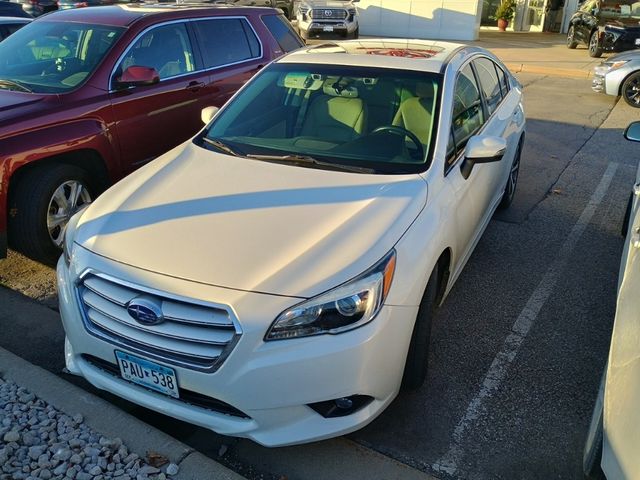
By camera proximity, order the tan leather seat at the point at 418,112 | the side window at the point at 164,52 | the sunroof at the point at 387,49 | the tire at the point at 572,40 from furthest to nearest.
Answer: the tire at the point at 572,40 < the side window at the point at 164,52 < the sunroof at the point at 387,49 < the tan leather seat at the point at 418,112

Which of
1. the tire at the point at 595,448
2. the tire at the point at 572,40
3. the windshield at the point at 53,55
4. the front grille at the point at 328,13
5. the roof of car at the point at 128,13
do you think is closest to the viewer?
the tire at the point at 595,448

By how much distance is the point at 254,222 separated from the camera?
9.04 feet

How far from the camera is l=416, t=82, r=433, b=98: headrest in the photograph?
3547 mm

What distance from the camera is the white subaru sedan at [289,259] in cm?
232

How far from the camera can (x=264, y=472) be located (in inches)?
103

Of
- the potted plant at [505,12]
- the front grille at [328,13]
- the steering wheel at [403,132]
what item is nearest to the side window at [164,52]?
the steering wheel at [403,132]

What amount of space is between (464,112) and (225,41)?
297 centimetres

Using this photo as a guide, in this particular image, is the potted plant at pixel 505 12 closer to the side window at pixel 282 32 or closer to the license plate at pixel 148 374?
the side window at pixel 282 32

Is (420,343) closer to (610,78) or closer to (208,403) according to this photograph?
(208,403)

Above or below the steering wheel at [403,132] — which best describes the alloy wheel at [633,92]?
below

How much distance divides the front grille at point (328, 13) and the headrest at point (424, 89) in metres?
13.6

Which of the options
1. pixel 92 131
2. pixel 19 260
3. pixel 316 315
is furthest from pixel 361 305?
pixel 19 260

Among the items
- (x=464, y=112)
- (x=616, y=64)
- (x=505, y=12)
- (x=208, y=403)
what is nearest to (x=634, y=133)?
(x=464, y=112)

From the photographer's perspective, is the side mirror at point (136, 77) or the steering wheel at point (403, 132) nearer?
the steering wheel at point (403, 132)
